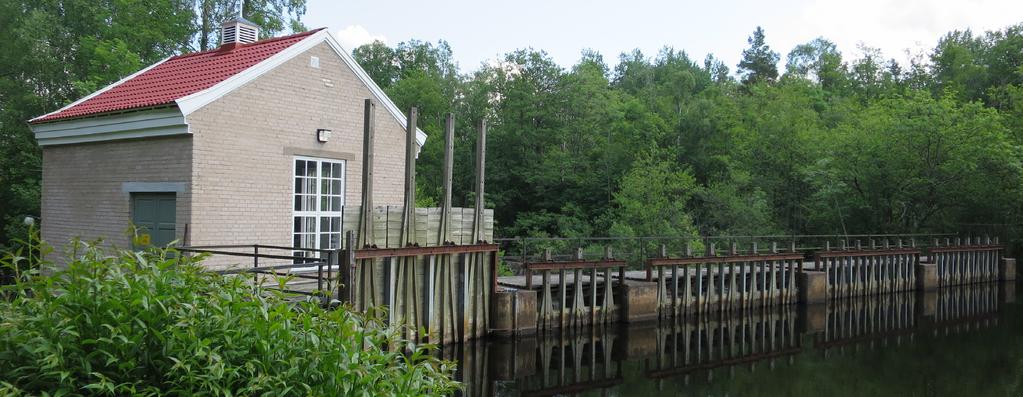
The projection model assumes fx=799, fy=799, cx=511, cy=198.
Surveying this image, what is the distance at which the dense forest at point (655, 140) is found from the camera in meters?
26.6

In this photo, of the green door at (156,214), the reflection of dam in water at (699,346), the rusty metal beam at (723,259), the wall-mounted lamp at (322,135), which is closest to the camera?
the reflection of dam in water at (699,346)

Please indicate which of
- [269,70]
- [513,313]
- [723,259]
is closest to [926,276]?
[723,259]

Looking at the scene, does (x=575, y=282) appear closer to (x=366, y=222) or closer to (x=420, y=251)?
(x=420, y=251)

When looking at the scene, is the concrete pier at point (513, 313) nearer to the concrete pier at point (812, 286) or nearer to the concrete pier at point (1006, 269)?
the concrete pier at point (812, 286)

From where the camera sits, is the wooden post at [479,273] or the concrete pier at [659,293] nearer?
the wooden post at [479,273]

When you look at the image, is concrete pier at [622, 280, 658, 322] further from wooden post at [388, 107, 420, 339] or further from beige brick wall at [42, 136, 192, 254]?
beige brick wall at [42, 136, 192, 254]

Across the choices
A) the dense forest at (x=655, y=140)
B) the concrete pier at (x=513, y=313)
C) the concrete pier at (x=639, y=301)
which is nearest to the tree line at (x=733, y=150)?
the dense forest at (x=655, y=140)

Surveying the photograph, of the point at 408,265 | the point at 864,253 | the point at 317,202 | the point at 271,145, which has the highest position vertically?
the point at 271,145

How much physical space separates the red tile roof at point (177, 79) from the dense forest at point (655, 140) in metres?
9.02

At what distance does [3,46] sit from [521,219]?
20242 millimetres

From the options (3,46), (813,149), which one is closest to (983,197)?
(813,149)

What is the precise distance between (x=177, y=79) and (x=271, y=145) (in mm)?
2606

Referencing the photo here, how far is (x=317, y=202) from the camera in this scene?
14.3 m

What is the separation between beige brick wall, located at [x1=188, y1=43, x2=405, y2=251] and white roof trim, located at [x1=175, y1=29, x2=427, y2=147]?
0.10 meters
